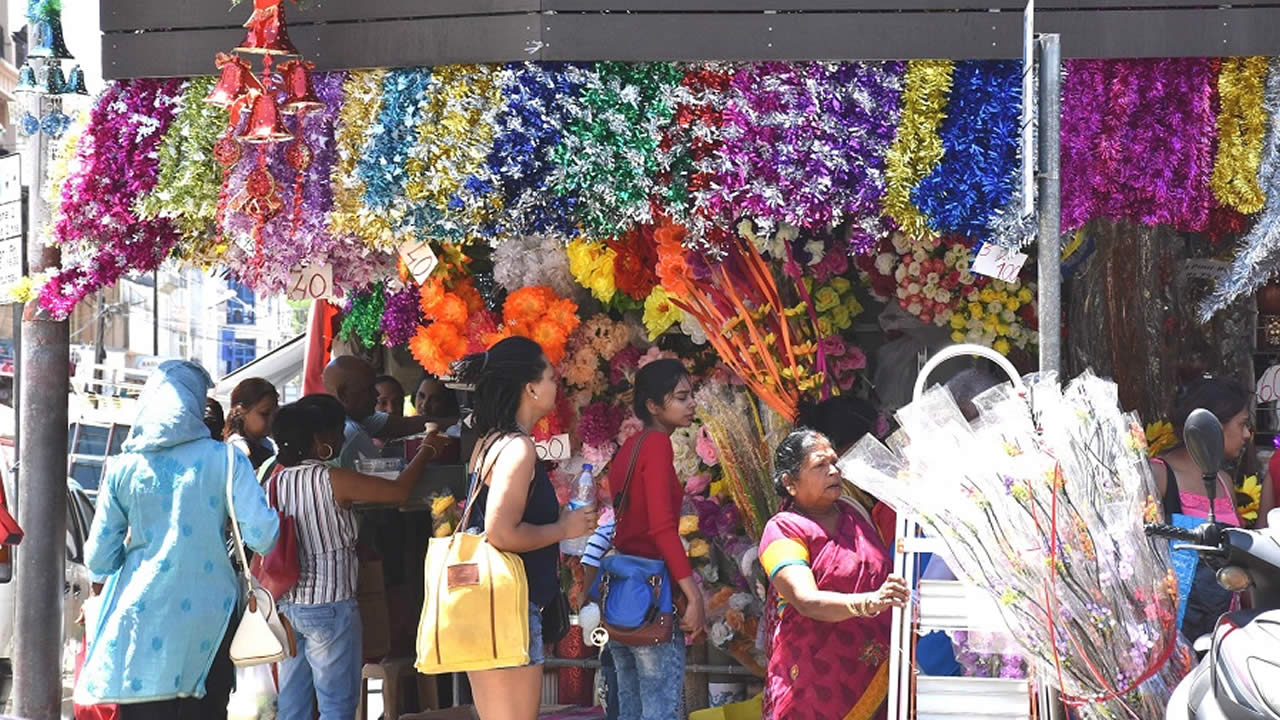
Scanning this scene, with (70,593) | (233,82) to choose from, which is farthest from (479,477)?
(70,593)

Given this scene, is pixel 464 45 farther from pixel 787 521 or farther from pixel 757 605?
pixel 757 605

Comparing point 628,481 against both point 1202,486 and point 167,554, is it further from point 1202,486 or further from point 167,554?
point 1202,486

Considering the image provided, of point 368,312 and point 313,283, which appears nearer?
point 313,283

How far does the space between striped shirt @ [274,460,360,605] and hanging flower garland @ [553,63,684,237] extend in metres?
1.75

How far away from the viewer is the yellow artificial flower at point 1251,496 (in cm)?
714

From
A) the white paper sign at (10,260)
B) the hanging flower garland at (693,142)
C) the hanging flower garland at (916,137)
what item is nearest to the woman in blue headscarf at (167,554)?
the white paper sign at (10,260)

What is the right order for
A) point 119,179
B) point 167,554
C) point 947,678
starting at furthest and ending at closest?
point 119,179 < point 167,554 < point 947,678

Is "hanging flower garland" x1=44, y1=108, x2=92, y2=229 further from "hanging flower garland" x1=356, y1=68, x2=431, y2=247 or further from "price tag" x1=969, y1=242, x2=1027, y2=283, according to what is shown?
"price tag" x1=969, y1=242, x2=1027, y2=283

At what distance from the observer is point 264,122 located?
6.05 meters

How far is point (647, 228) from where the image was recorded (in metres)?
7.51

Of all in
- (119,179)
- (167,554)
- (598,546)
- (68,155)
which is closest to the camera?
(167,554)

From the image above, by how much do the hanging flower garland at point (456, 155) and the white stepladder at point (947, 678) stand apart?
6.08ft

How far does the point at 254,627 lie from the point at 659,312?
2.52m

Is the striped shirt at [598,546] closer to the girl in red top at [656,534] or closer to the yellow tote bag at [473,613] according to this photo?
the girl in red top at [656,534]
